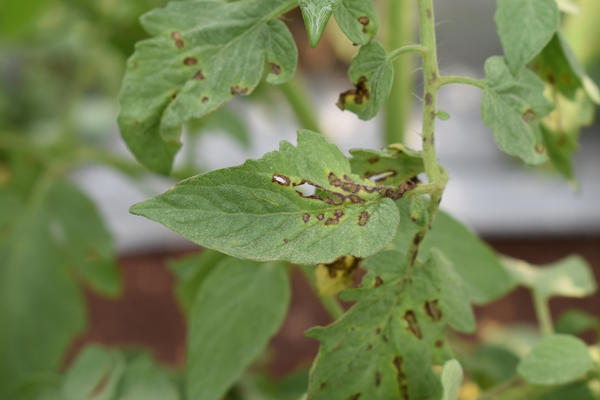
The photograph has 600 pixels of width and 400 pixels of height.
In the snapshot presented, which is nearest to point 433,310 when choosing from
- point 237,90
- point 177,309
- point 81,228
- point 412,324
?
point 412,324

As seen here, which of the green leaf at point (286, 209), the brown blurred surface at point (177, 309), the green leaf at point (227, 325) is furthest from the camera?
the brown blurred surface at point (177, 309)

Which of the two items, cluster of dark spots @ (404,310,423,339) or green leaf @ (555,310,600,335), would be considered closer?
cluster of dark spots @ (404,310,423,339)

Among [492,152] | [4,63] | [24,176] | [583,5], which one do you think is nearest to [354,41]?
[583,5]

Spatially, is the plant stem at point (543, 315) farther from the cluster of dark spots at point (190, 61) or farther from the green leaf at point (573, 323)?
the cluster of dark spots at point (190, 61)

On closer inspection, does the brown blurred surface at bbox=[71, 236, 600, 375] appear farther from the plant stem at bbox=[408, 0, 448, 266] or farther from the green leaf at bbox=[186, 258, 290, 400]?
the plant stem at bbox=[408, 0, 448, 266]

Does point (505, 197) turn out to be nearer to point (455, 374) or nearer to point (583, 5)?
point (583, 5)

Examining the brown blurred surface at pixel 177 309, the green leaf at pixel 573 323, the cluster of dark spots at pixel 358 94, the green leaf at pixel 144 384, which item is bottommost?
the brown blurred surface at pixel 177 309

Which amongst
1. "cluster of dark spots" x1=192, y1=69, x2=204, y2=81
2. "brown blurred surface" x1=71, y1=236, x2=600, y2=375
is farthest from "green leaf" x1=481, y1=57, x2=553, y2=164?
"brown blurred surface" x1=71, y1=236, x2=600, y2=375

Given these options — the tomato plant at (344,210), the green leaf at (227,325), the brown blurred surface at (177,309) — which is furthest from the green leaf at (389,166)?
the brown blurred surface at (177,309)
